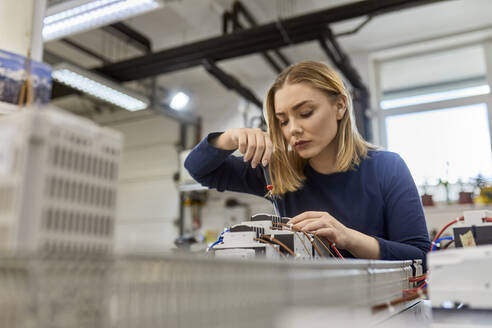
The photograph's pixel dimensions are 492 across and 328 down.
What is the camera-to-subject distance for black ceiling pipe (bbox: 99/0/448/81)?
298 cm

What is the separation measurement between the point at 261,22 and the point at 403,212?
3.42 metres

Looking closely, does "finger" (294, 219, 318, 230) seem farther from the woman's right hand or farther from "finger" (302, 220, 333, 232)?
the woman's right hand

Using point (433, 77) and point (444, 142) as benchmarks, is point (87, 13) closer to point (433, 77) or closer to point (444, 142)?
point (444, 142)

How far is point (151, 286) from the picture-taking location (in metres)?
0.32

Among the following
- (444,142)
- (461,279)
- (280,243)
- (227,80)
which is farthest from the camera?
(444,142)

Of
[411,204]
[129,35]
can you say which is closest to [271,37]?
[129,35]

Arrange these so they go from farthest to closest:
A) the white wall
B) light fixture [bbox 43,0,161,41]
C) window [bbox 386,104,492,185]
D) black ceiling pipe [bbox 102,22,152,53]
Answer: the white wall, window [bbox 386,104,492,185], black ceiling pipe [bbox 102,22,152,53], light fixture [bbox 43,0,161,41]

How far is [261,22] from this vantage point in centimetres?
415

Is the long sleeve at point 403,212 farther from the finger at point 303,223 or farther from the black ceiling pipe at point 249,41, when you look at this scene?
the black ceiling pipe at point 249,41

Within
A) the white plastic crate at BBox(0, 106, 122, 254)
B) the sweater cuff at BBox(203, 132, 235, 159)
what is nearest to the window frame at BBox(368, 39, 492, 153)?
the sweater cuff at BBox(203, 132, 235, 159)

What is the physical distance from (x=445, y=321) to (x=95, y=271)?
0.46 m

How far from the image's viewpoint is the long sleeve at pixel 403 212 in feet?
3.38

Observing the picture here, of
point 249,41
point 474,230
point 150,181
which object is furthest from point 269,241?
point 150,181

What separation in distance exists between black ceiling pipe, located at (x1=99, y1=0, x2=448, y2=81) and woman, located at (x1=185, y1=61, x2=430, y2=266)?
6.44ft
